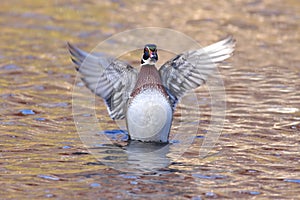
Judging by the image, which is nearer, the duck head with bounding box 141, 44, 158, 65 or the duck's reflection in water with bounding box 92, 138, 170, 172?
the duck's reflection in water with bounding box 92, 138, 170, 172

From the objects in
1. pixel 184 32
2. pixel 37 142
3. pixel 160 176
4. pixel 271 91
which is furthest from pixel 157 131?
pixel 184 32

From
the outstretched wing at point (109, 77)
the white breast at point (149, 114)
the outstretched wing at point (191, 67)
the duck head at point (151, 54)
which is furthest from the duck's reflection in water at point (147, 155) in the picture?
the duck head at point (151, 54)

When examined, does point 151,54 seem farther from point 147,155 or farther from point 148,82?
point 147,155

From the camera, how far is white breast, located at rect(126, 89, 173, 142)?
10.5 metres

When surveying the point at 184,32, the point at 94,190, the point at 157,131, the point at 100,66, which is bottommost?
the point at 94,190

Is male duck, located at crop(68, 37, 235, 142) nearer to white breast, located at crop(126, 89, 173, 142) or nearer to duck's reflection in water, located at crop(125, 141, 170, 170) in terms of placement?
white breast, located at crop(126, 89, 173, 142)

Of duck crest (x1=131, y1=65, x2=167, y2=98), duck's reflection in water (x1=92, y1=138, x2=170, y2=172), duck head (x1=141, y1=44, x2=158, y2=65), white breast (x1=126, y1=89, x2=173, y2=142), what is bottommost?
duck's reflection in water (x1=92, y1=138, x2=170, y2=172)

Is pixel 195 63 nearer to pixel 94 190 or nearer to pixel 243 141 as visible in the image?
pixel 243 141

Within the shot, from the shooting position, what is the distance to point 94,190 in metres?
9.27

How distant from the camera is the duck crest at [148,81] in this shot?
1066cm

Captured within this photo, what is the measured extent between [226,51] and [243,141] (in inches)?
58.8

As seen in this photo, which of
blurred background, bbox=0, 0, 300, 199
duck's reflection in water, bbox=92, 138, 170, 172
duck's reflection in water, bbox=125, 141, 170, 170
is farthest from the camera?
duck's reflection in water, bbox=125, 141, 170, 170

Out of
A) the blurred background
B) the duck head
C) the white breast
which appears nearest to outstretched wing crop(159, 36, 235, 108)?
the duck head

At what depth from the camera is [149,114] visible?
1049 centimetres
